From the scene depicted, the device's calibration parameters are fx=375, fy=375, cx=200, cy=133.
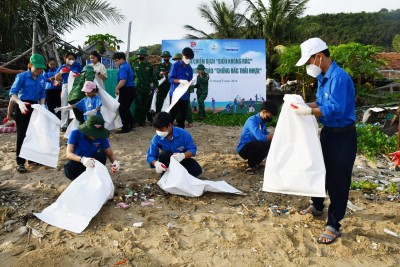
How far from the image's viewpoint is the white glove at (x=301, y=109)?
9.43ft

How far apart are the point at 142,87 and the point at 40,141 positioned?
116 inches

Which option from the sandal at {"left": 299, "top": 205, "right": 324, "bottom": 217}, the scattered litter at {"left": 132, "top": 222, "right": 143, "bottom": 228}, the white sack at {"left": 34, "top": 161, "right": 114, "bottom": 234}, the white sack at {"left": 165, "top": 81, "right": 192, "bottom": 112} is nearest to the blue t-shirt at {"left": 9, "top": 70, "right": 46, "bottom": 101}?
the white sack at {"left": 34, "top": 161, "right": 114, "bottom": 234}

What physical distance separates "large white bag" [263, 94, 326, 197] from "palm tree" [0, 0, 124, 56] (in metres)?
8.83

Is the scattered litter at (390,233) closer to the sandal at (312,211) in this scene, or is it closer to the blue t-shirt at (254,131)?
the sandal at (312,211)

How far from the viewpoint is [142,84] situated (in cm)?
719

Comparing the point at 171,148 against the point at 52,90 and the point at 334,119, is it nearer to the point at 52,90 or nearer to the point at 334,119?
the point at 334,119

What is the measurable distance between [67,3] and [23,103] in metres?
7.57

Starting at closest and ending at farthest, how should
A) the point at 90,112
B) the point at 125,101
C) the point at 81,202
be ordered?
the point at 81,202, the point at 90,112, the point at 125,101

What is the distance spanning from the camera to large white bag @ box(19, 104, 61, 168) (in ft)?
14.8

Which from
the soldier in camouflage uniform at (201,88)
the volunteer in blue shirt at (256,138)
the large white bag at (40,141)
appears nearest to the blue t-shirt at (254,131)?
the volunteer in blue shirt at (256,138)

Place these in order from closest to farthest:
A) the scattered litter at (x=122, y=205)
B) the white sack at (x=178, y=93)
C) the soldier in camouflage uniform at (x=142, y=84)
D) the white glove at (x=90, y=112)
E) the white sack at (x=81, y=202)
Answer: the white sack at (x=81, y=202) → the scattered litter at (x=122, y=205) → the white glove at (x=90, y=112) → the white sack at (x=178, y=93) → the soldier in camouflage uniform at (x=142, y=84)

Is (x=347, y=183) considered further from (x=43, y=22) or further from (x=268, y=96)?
(x=43, y=22)

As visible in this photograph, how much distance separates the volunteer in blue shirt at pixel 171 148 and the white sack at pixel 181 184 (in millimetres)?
108

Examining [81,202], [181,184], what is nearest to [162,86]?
[181,184]
